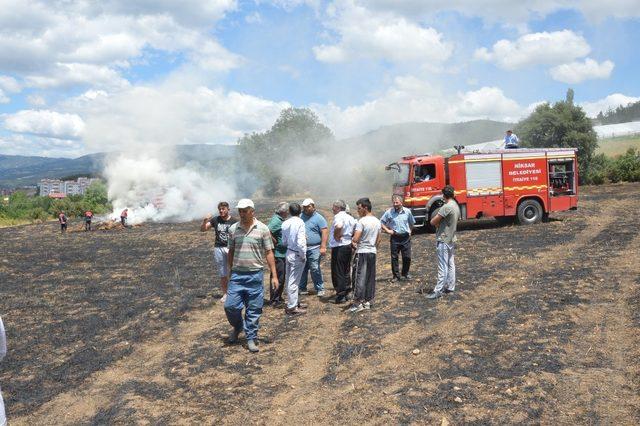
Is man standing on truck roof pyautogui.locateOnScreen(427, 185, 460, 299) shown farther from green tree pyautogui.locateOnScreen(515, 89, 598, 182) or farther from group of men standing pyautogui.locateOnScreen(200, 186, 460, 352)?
green tree pyautogui.locateOnScreen(515, 89, 598, 182)

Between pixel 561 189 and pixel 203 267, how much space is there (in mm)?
12859

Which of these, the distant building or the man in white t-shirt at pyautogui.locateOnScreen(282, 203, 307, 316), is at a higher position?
the distant building

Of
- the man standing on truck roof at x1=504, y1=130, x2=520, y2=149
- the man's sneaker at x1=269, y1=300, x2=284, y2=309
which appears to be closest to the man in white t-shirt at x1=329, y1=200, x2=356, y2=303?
the man's sneaker at x1=269, y1=300, x2=284, y2=309

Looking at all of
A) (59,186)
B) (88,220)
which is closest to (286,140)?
(88,220)

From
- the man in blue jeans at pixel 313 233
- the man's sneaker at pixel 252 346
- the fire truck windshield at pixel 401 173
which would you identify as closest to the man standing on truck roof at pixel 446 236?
the man in blue jeans at pixel 313 233

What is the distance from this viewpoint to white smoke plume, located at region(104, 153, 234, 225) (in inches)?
1218

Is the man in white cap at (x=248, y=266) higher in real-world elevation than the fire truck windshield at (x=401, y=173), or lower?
lower

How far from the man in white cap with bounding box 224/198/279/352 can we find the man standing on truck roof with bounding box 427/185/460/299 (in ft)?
10.2

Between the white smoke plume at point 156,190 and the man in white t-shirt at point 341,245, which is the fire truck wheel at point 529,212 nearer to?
the man in white t-shirt at point 341,245

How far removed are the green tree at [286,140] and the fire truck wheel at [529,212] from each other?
41.5 m

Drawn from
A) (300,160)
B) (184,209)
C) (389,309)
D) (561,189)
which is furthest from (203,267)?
(300,160)

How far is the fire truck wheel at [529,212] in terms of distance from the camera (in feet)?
56.5

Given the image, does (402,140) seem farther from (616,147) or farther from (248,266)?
(248,266)

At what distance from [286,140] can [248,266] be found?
55450 mm
